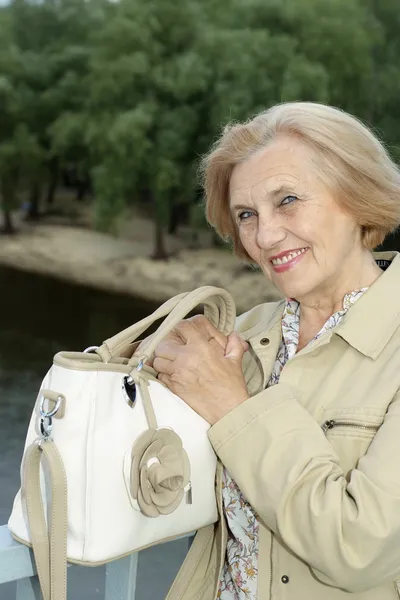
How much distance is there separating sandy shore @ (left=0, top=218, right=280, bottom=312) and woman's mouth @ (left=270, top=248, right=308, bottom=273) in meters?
5.76

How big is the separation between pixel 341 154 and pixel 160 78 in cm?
599

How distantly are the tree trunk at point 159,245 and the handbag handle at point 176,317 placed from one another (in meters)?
6.00

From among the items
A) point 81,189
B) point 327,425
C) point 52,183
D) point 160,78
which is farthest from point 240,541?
point 52,183

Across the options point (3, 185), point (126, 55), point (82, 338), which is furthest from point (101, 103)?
point (82, 338)

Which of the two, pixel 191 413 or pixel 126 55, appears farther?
pixel 126 55

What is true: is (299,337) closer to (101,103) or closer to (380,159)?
(380,159)

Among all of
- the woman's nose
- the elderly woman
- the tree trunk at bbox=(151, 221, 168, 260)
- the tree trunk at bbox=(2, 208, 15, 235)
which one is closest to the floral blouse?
the elderly woman

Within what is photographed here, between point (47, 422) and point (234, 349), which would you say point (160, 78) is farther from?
point (47, 422)

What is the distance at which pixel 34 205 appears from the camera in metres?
6.93

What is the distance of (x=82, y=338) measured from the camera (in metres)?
6.57

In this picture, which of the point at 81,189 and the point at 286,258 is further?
the point at 81,189

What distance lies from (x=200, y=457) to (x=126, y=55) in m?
6.34

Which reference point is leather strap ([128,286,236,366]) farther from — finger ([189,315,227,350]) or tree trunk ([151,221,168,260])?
tree trunk ([151,221,168,260])

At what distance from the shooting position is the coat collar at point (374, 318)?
2.27 ft
